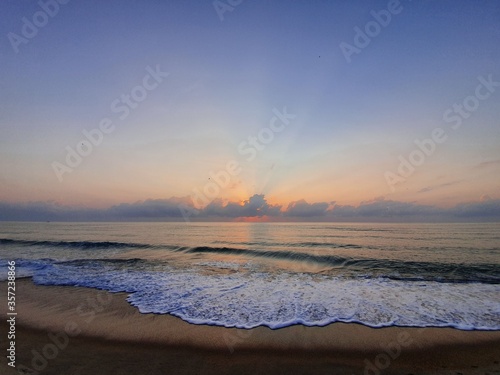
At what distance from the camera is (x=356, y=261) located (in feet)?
67.9

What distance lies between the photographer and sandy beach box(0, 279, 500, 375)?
5934 millimetres

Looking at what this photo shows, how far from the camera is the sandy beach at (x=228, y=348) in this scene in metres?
5.93

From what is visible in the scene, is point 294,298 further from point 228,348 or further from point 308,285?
point 228,348

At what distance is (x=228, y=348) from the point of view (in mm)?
6902

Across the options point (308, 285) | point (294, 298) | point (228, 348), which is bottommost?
point (308, 285)

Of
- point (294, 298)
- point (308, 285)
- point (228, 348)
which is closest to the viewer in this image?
point (228, 348)

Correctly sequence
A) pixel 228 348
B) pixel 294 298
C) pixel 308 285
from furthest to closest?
pixel 308 285 → pixel 294 298 → pixel 228 348

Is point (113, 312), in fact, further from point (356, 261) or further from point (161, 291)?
point (356, 261)

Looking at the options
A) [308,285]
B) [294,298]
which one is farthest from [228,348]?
[308,285]

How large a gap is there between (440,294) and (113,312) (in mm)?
13253

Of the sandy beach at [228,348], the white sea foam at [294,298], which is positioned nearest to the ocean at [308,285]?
the white sea foam at [294,298]

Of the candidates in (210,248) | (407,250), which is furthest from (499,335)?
(210,248)

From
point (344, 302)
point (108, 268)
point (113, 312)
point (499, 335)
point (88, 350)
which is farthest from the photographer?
point (108, 268)

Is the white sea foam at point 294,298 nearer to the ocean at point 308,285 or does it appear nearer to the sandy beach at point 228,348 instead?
the ocean at point 308,285
